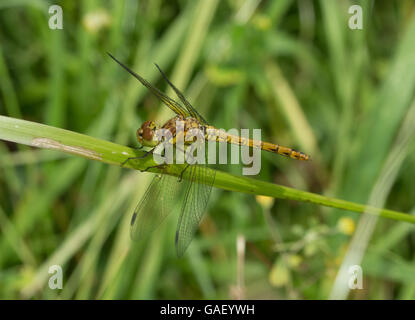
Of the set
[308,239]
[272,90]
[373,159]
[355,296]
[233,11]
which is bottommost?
[355,296]

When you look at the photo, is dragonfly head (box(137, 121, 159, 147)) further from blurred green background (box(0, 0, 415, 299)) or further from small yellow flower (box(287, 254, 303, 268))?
small yellow flower (box(287, 254, 303, 268))

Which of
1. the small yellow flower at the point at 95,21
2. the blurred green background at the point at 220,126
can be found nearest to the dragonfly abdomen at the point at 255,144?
the blurred green background at the point at 220,126

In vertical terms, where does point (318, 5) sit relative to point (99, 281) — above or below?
above

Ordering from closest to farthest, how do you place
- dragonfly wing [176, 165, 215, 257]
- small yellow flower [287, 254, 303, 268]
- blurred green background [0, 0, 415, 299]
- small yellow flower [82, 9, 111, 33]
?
dragonfly wing [176, 165, 215, 257] < small yellow flower [287, 254, 303, 268] < blurred green background [0, 0, 415, 299] < small yellow flower [82, 9, 111, 33]

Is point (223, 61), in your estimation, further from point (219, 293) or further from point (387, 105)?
point (219, 293)

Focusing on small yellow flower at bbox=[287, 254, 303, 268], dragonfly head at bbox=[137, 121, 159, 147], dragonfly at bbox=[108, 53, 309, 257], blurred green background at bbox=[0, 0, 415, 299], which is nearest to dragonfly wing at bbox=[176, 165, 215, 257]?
dragonfly at bbox=[108, 53, 309, 257]

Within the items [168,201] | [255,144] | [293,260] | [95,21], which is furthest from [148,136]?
[95,21]

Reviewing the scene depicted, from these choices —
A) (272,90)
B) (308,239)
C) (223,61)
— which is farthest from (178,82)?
(308,239)
